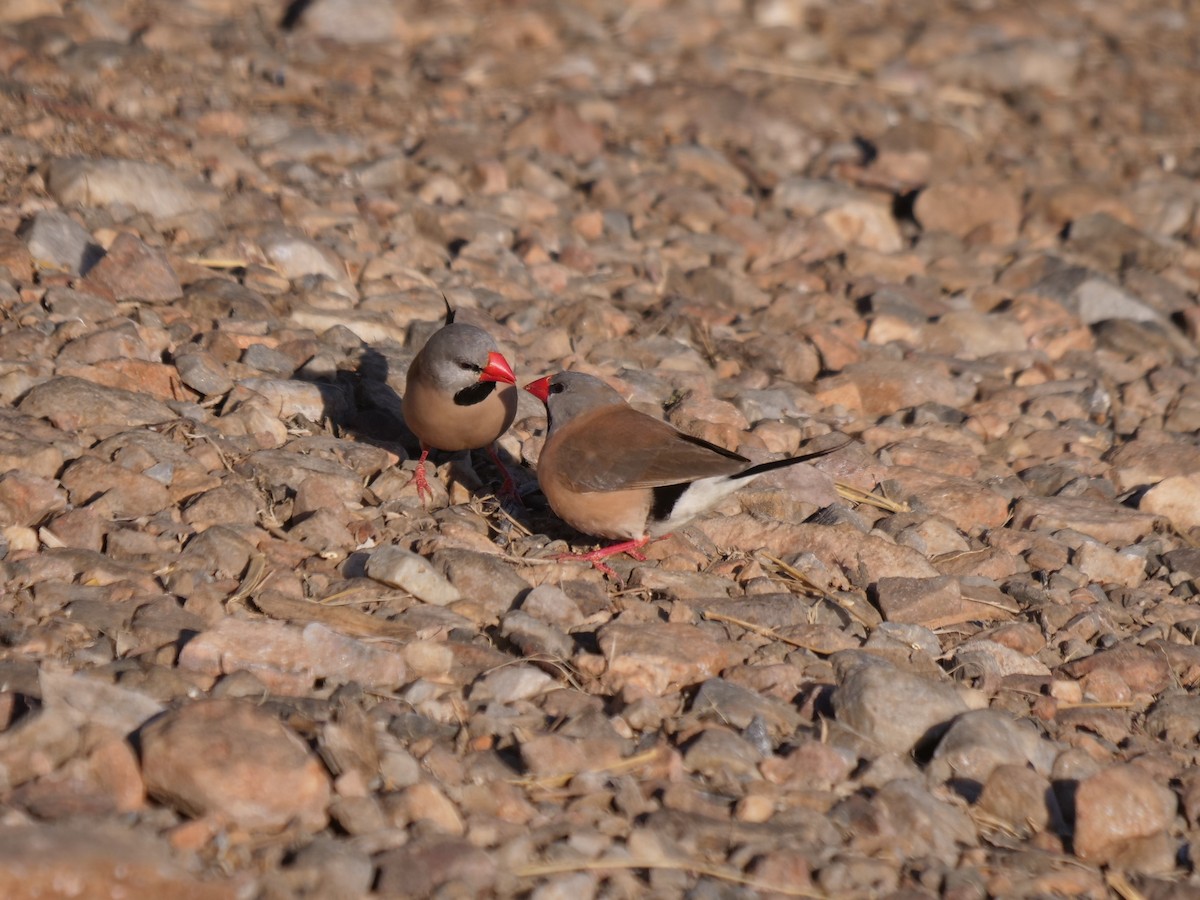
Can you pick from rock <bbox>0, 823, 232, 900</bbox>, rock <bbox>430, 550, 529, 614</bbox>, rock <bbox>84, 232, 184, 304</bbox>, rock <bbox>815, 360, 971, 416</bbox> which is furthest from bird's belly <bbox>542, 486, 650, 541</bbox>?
rock <bbox>84, 232, 184, 304</bbox>

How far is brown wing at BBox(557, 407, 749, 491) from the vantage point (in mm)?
4809

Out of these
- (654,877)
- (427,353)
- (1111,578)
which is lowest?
(1111,578)

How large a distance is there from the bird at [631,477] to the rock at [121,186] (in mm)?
2878

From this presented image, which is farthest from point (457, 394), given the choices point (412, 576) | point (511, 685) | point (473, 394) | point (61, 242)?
Answer: point (61, 242)

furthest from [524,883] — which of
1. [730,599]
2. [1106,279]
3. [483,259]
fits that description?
[1106,279]

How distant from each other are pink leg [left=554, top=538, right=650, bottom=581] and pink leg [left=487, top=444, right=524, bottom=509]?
0.49 metres

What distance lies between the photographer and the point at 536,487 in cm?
571

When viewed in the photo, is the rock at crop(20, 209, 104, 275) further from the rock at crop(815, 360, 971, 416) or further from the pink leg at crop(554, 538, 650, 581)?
the rock at crop(815, 360, 971, 416)

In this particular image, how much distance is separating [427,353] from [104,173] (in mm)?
2470

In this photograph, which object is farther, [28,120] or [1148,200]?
[1148,200]

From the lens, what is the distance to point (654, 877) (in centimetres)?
332

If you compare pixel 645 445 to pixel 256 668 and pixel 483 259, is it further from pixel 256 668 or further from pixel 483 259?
pixel 483 259

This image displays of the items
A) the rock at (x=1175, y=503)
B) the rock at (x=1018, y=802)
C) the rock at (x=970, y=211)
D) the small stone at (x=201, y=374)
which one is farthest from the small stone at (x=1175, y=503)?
the small stone at (x=201, y=374)

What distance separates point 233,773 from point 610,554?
2.03 meters
